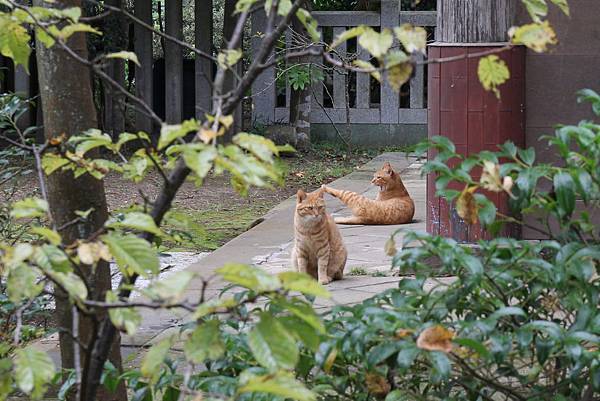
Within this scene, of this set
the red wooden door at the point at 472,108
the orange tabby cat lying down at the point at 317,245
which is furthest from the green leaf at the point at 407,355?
the orange tabby cat lying down at the point at 317,245

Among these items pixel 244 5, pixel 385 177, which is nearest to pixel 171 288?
pixel 244 5

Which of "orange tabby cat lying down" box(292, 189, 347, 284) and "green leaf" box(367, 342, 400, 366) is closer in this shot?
"green leaf" box(367, 342, 400, 366)

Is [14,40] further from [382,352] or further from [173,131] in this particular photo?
[382,352]

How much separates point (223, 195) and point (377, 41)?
975 cm

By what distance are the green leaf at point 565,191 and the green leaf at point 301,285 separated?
3.42 ft

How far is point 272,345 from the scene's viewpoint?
5.92 feet

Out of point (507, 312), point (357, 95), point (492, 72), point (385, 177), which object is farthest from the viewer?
point (357, 95)

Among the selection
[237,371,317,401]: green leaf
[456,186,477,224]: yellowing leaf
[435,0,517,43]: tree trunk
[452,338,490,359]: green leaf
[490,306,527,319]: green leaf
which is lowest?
[452,338,490,359]: green leaf

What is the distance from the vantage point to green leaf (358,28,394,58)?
75.8 inches

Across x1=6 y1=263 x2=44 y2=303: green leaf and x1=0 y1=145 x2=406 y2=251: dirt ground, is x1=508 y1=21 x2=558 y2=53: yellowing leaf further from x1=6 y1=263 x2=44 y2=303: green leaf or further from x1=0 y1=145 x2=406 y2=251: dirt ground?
x1=0 y1=145 x2=406 y2=251: dirt ground

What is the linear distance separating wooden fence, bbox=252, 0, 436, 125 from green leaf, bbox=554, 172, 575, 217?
12202mm

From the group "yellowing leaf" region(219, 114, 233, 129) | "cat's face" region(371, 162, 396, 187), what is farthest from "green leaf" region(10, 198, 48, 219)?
"cat's face" region(371, 162, 396, 187)

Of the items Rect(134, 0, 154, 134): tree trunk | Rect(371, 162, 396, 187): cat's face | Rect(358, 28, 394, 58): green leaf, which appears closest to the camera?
Rect(358, 28, 394, 58): green leaf

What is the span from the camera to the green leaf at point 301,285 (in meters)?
1.76
